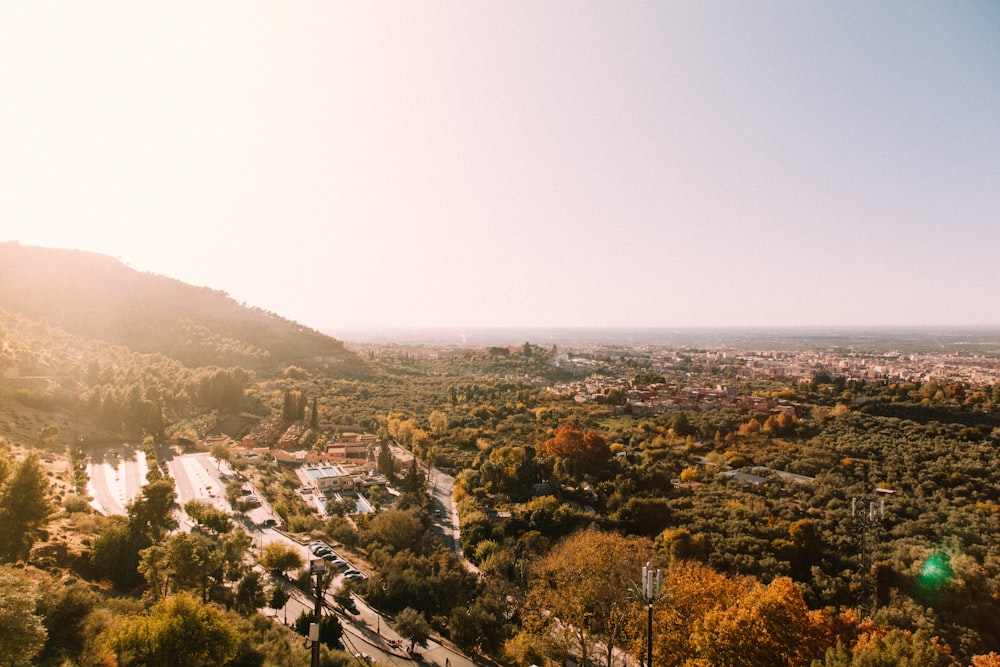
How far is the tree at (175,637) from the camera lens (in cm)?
888

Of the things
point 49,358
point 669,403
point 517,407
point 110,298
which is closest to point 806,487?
point 669,403

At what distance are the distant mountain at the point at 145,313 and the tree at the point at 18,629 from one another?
49.3 meters

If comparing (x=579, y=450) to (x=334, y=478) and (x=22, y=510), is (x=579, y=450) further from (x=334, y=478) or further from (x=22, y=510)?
(x=22, y=510)

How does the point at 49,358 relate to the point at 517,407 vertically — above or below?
above

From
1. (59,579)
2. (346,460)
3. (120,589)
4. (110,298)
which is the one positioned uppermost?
(110,298)

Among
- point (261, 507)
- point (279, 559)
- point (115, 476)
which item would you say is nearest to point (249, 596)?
point (279, 559)

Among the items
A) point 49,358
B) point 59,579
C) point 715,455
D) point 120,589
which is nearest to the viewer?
point 59,579

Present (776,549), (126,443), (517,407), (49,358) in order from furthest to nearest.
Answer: (517,407) → (49,358) → (126,443) → (776,549)

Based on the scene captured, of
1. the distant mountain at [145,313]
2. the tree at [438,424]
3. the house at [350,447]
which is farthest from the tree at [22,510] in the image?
the distant mountain at [145,313]

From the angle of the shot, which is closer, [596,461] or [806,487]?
[806,487]

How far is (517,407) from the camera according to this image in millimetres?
45062

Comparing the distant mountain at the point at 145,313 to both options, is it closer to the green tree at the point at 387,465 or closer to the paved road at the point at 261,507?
the paved road at the point at 261,507

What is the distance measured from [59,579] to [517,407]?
117 ft

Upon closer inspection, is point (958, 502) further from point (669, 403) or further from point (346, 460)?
point (346, 460)
